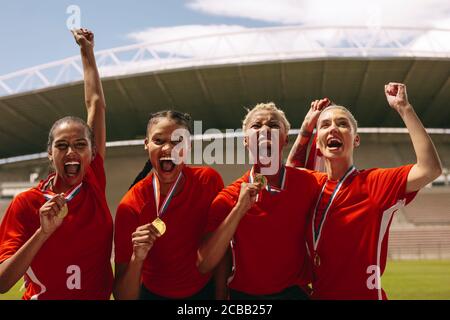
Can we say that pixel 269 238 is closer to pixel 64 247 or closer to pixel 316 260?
pixel 316 260

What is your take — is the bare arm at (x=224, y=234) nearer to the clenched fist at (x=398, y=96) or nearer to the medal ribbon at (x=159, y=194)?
the medal ribbon at (x=159, y=194)

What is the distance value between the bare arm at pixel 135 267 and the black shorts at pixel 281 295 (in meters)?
0.65

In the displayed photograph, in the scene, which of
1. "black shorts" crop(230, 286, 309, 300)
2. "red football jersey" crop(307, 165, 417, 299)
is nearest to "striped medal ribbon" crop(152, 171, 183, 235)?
"black shorts" crop(230, 286, 309, 300)

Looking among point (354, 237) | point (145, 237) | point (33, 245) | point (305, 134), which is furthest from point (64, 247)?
point (305, 134)

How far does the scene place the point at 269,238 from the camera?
341 centimetres

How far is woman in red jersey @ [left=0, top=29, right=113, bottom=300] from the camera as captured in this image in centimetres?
338

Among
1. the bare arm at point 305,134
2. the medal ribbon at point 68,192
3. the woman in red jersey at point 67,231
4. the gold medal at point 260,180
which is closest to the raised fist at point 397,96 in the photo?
the bare arm at point 305,134

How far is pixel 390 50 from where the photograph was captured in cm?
3256

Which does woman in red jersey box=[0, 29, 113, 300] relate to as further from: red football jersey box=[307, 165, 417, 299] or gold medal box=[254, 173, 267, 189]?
red football jersey box=[307, 165, 417, 299]

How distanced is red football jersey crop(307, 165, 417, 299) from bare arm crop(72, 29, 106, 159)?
5.76 ft

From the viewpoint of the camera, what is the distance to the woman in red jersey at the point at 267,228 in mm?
3412

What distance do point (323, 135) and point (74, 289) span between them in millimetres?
1957

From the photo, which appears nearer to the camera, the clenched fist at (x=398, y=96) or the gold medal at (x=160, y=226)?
the gold medal at (x=160, y=226)
